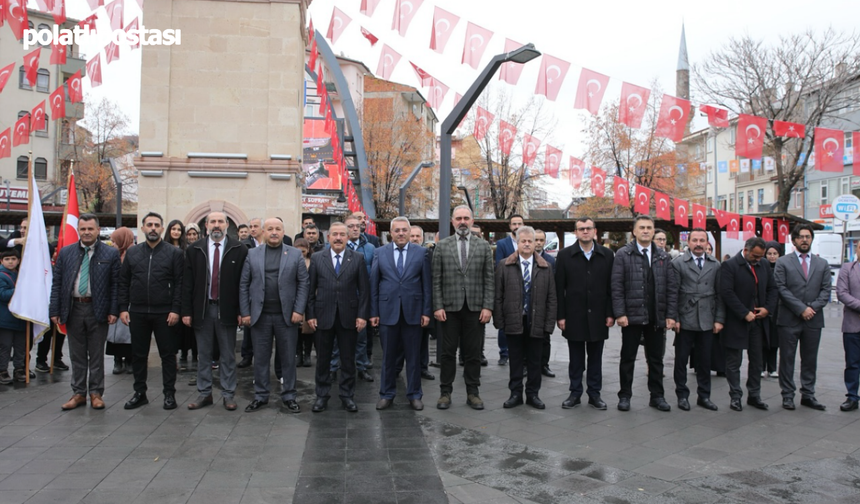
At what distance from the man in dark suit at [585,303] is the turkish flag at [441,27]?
5260 mm

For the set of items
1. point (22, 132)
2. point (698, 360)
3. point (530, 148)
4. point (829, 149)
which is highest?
point (530, 148)

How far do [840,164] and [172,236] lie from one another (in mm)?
10726

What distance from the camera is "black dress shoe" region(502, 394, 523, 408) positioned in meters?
6.84

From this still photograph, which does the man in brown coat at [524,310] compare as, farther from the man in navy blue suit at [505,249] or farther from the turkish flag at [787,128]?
the turkish flag at [787,128]

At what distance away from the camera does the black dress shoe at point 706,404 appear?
22.6 ft

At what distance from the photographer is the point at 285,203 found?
13398 mm

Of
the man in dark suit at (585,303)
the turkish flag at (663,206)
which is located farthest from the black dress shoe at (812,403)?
the turkish flag at (663,206)

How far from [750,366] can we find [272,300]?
Result: 18.1 ft

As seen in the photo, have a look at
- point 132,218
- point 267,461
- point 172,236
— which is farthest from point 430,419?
point 132,218

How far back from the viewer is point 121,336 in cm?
822

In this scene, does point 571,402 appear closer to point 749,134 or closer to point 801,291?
point 801,291

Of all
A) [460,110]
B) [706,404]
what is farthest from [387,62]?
[706,404]

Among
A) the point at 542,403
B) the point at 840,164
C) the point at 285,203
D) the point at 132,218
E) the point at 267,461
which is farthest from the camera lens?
the point at 132,218

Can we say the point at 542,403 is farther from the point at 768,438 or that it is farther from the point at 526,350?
the point at 768,438
